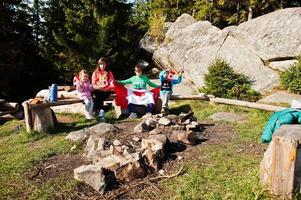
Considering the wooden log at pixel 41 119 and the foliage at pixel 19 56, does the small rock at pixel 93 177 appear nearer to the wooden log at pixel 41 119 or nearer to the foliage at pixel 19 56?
the wooden log at pixel 41 119

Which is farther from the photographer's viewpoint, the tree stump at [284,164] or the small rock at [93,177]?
the small rock at [93,177]

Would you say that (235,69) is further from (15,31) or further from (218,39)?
(15,31)

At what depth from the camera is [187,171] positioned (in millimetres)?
5609

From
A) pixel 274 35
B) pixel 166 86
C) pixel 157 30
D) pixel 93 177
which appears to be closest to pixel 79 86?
pixel 166 86

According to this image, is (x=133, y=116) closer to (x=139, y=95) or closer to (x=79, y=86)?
(x=139, y=95)

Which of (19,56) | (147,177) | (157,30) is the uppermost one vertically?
(157,30)

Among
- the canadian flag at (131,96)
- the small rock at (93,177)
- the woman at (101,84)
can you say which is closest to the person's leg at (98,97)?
the woman at (101,84)

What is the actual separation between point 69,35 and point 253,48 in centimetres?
909

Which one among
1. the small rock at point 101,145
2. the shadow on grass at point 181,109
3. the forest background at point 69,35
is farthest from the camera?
the forest background at point 69,35

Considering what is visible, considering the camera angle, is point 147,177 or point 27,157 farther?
point 27,157

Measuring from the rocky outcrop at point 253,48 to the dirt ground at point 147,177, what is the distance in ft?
20.2

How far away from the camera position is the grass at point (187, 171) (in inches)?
191

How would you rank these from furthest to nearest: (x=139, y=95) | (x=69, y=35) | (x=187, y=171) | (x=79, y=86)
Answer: (x=69, y=35), (x=139, y=95), (x=79, y=86), (x=187, y=171)

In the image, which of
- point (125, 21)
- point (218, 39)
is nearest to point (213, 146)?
point (218, 39)
